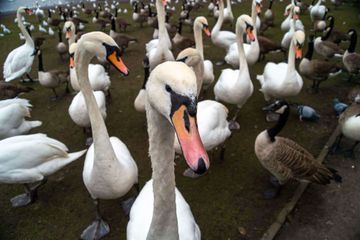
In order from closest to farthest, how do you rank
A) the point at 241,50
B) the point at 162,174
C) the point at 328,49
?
1. the point at 162,174
2. the point at 241,50
3. the point at 328,49

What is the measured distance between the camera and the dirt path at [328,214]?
3.93 m

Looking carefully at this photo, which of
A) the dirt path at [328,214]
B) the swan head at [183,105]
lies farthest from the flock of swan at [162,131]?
the dirt path at [328,214]

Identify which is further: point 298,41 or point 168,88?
point 298,41

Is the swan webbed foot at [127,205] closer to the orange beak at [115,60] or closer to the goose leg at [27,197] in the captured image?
the goose leg at [27,197]

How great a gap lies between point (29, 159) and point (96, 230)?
1.31m

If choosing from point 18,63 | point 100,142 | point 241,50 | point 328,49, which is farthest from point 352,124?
point 18,63

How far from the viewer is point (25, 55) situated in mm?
7895

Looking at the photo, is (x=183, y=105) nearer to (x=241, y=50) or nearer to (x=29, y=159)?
(x=29, y=159)

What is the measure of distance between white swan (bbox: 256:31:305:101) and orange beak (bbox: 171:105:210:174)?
4.95m

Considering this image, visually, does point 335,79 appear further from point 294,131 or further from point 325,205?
point 325,205

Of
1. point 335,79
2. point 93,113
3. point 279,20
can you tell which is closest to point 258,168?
point 93,113

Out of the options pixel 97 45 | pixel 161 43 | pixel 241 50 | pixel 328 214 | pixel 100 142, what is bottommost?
pixel 328 214

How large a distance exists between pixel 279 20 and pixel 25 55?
1071 centimetres

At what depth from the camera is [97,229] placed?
155 inches
